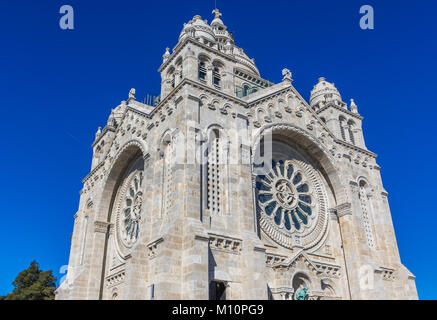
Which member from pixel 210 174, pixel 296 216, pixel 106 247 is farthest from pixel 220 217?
pixel 106 247

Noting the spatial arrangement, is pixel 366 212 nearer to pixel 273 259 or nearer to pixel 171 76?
pixel 273 259

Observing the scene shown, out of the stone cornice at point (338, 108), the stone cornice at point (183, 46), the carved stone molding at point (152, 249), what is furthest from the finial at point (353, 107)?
the carved stone molding at point (152, 249)

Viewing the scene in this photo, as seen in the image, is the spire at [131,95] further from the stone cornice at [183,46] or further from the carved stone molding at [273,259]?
the carved stone molding at [273,259]

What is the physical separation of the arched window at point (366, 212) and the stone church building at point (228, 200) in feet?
0.37

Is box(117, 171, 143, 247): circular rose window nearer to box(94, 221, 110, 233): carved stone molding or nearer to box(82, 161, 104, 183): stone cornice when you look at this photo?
box(94, 221, 110, 233): carved stone molding

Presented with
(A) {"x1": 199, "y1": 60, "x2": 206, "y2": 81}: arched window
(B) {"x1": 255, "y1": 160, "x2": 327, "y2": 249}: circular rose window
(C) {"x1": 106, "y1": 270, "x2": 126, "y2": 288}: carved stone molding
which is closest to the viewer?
(B) {"x1": 255, "y1": 160, "x2": 327, "y2": 249}: circular rose window

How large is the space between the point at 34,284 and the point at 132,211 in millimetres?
19636

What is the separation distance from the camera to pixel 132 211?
27484mm

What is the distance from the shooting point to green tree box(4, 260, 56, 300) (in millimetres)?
38250

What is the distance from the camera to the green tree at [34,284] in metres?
38.2

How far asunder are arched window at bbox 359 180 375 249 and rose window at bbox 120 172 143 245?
50.4ft

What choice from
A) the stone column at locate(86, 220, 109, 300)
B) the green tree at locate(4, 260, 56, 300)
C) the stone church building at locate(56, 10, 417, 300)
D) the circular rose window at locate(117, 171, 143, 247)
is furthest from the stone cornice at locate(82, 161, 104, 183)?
the green tree at locate(4, 260, 56, 300)
